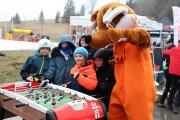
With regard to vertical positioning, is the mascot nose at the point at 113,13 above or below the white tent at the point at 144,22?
below

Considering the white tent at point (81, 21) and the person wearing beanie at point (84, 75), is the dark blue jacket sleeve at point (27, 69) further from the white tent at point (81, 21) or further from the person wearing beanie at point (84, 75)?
the white tent at point (81, 21)

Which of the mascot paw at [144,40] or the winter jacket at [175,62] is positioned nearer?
the mascot paw at [144,40]

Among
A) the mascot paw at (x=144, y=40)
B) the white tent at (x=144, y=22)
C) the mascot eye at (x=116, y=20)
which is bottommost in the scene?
the mascot paw at (x=144, y=40)

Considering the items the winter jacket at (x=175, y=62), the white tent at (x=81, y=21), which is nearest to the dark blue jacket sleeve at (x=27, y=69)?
the winter jacket at (x=175, y=62)

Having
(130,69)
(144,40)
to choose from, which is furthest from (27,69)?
(144,40)

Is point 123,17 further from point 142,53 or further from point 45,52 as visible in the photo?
point 45,52

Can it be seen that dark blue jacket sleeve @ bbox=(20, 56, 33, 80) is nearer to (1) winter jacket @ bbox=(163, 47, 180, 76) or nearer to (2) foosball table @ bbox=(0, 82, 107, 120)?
(2) foosball table @ bbox=(0, 82, 107, 120)

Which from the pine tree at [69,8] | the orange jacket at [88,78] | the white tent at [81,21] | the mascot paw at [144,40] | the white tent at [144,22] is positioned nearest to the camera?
the mascot paw at [144,40]

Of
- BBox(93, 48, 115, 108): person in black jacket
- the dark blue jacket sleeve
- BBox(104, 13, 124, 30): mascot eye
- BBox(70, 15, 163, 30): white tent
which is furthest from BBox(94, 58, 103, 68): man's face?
BBox(70, 15, 163, 30): white tent

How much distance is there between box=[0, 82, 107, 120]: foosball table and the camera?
3.51 meters

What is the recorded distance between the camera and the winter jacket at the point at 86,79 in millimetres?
4230

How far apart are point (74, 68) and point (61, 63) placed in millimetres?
576

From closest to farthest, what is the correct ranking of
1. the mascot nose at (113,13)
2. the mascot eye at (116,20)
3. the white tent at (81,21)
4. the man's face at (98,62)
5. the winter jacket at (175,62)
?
1. the mascot nose at (113,13)
2. the mascot eye at (116,20)
3. the man's face at (98,62)
4. the winter jacket at (175,62)
5. the white tent at (81,21)

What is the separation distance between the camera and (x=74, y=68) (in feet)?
15.2
